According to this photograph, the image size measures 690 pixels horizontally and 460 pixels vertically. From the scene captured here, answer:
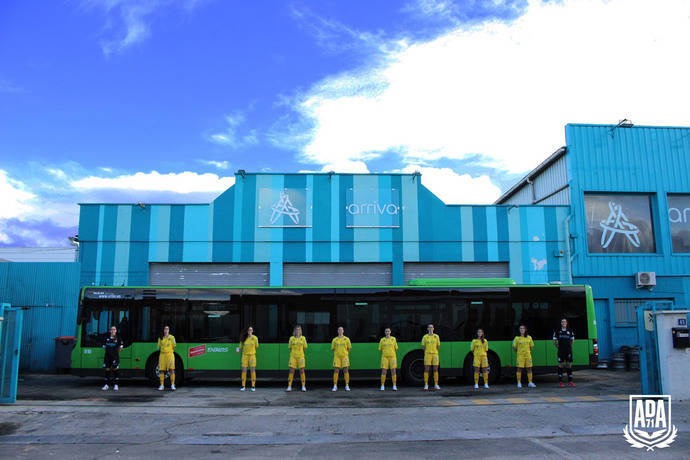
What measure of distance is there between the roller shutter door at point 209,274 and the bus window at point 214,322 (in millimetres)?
5986

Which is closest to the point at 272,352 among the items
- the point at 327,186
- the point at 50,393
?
the point at 50,393

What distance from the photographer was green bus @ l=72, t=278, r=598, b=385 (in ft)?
48.1

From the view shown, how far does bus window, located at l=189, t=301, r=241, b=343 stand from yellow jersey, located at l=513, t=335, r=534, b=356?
7836 mm

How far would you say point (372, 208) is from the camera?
2128cm

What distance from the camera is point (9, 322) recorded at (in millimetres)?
11758

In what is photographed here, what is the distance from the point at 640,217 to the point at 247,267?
54.3ft

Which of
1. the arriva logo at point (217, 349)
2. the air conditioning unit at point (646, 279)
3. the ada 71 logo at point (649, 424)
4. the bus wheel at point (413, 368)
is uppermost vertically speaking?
the air conditioning unit at point (646, 279)

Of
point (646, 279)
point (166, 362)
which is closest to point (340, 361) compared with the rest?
point (166, 362)

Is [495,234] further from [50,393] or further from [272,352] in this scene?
[50,393]

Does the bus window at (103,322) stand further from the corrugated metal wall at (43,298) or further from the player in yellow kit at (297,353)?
the corrugated metal wall at (43,298)

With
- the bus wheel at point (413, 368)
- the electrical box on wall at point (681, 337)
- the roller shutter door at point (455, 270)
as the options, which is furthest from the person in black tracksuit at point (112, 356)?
the electrical box on wall at point (681, 337)

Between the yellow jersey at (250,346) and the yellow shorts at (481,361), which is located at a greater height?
the yellow jersey at (250,346)

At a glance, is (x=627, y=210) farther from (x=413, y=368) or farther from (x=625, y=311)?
(x=413, y=368)

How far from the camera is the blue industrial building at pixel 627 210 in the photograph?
68.8ft
